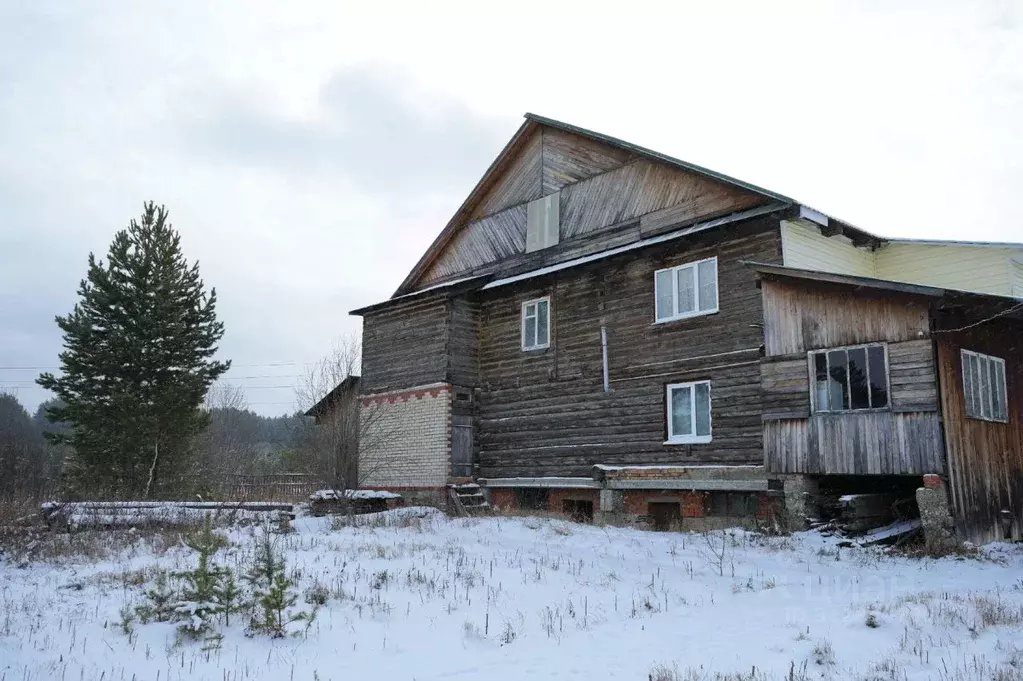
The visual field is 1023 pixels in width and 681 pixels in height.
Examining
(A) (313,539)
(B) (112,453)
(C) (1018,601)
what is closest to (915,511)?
(C) (1018,601)

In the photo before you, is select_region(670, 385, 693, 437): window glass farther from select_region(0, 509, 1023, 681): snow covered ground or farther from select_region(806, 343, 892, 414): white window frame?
select_region(0, 509, 1023, 681): snow covered ground

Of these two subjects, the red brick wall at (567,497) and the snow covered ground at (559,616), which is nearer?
the snow covered ground at (559,616)

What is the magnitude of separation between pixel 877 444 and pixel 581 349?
7.84 meters

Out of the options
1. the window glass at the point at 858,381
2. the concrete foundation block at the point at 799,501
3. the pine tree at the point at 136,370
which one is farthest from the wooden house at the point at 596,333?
the pine tree at the point at 136,370

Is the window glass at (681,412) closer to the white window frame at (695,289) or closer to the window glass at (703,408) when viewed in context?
the window glass at (703,408)

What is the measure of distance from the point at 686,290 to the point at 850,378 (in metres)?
4.52

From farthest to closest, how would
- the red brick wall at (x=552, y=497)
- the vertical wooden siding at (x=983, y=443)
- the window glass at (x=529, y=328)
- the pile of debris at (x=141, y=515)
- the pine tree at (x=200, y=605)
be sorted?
1. the window glass at (x=529, y=328)
2. the red brick wall at (x=552, y=497)
3. the pile of debris at (x=141, y=515)
4. the vertical wooden siding at (x=983, y=443)
5. the pine tree at (x=200, y=605)

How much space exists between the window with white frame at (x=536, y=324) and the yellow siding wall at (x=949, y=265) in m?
8.14

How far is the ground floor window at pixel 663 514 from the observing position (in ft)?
60.5

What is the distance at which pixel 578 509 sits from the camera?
2106 centimetres

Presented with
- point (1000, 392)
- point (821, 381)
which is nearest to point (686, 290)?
point (821, 381)

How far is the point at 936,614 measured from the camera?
8766mm

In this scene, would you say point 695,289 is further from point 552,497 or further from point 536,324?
point 552,497

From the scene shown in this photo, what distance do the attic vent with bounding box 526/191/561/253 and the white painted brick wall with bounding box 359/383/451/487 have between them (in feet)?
15.1
